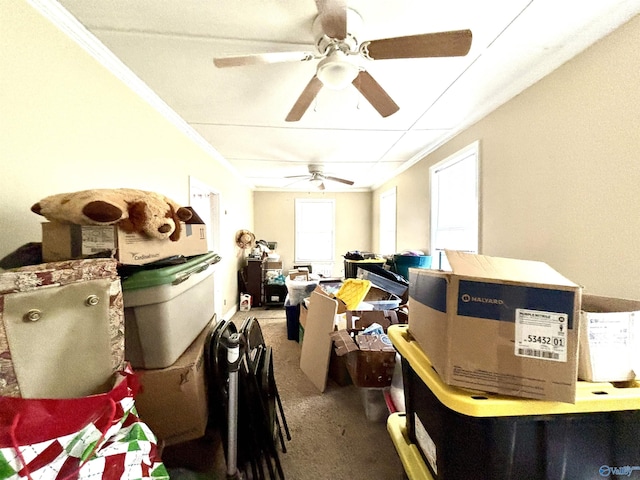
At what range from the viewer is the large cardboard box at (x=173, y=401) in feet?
3.35

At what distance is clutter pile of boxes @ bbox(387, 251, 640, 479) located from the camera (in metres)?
0.64

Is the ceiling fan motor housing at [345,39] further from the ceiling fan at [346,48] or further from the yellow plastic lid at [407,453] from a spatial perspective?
the yellow plastic lid at [407,453]

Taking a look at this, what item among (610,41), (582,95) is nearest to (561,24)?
(610,41)

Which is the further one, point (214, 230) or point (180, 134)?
point (214, 230)

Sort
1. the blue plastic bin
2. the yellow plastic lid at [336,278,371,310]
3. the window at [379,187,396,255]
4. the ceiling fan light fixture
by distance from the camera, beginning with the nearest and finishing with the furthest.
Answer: the ceiling fan light fixture → the yellow plastic lid at [336,278,371,310] → the blue plastic bin → the window at [379,187,396,255]

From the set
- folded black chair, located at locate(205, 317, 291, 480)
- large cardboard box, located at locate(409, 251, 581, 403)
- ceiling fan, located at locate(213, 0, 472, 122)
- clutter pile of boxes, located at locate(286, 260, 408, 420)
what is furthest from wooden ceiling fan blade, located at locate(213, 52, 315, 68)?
clutter pile of boxes, located at locate(286, 260, 408, 420)

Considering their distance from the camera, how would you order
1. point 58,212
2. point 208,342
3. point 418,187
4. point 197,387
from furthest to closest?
1. point 418,187
2. point 208,342
3. point 197,387
4. point 58,212

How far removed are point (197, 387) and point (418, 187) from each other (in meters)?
3.38

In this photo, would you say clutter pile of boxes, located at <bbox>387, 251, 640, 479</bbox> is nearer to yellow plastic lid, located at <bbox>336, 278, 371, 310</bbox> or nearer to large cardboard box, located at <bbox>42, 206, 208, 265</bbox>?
large cardboard box, located at <bbox>42, 206, 208, 265</bbox>

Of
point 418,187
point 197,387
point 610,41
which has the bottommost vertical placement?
point 197,387

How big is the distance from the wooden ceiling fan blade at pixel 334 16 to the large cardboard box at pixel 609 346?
1.39 metres

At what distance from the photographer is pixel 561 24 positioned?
1.28 meters

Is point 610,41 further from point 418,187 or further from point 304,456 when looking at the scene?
point 304,456

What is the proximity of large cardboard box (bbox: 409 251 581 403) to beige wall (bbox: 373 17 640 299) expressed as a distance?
1019mm
